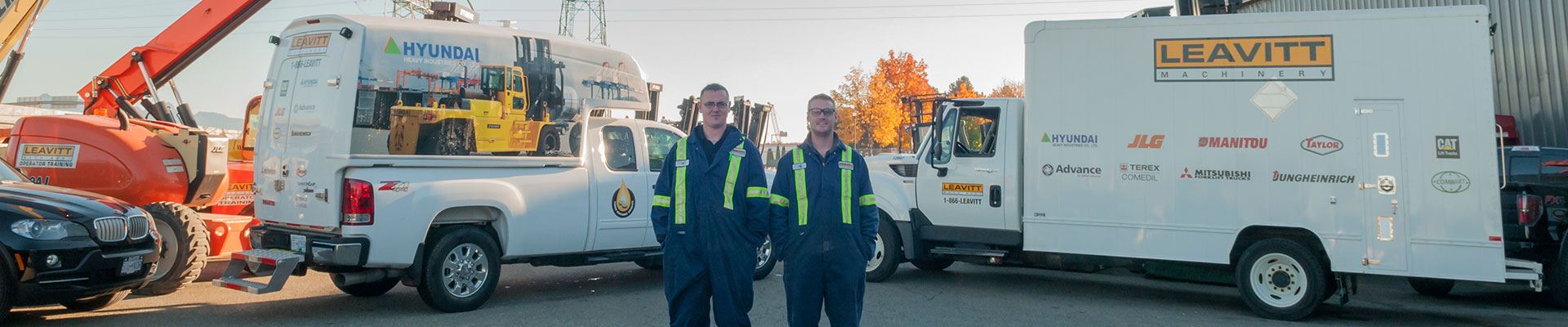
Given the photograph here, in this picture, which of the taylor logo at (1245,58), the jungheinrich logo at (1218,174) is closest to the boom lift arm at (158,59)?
the taylor logo at (1245,58)

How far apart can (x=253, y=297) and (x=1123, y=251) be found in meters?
7.58

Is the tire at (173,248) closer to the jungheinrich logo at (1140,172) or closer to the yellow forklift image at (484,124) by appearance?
the yellow forklift image at (484,124)

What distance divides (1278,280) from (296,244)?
7685 millimetres

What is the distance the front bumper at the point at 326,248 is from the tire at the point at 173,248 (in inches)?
63.7

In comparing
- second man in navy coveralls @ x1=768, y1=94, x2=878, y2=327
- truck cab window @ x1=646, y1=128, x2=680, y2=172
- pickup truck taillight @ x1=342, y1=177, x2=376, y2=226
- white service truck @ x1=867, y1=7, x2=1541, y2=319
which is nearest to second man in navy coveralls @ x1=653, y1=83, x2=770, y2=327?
second man in navy coveralls @ x1=768, y1=94, x2=878, y2=327

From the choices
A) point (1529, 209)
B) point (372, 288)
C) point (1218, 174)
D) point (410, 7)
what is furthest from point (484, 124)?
point (410, 7)

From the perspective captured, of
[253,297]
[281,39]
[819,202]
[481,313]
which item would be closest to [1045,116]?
[819,202]

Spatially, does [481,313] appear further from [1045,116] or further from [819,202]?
[1045,116]

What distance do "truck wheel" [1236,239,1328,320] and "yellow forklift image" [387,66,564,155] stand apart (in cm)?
596

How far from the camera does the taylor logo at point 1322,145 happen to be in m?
7.66

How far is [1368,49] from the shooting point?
7621 mm

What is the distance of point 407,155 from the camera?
753 cm

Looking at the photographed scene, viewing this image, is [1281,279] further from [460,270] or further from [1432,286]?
[460,270]

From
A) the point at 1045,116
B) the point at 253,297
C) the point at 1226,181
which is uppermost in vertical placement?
the point at 1045,116
